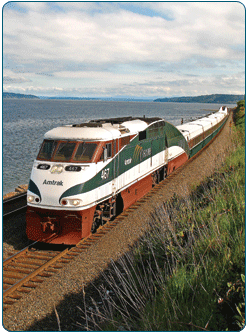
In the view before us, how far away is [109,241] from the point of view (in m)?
12.1

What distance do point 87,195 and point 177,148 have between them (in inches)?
561

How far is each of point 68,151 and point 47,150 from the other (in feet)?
2.92

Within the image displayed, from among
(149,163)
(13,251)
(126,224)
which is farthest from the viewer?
(149,163)

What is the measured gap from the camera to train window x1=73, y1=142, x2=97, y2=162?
451 inches

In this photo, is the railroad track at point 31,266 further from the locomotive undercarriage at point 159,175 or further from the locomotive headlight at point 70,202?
the locomotive undercarriage at point 159,175

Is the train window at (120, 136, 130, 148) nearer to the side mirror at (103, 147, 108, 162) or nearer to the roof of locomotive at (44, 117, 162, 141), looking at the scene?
the roof of locomotive at (44, 117, 162, 141)

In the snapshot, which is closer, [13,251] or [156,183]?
[13,251]

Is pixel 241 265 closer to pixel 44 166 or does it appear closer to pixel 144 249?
pixel 144 249

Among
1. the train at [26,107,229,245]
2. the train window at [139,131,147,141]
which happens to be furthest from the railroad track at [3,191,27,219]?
the train window at [139,131,147,141]

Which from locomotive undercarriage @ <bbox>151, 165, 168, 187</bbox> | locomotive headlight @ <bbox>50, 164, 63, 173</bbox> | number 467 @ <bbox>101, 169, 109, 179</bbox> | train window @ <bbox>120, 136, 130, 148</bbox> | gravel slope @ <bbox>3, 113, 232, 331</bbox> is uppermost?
train window @ <bbox>120, 136, 130, 148</bbox>

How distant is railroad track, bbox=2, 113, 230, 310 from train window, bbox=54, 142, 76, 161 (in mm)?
3245

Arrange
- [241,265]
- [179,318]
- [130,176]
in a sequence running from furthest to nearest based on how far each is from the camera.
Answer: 1. [130,176]
2. [241,265]
3. [179,318]

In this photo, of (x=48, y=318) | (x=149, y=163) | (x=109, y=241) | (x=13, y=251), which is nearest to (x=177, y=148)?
(x=149, y=163)

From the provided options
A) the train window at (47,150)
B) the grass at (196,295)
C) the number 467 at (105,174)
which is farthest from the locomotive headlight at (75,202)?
the grass at (196,295)
